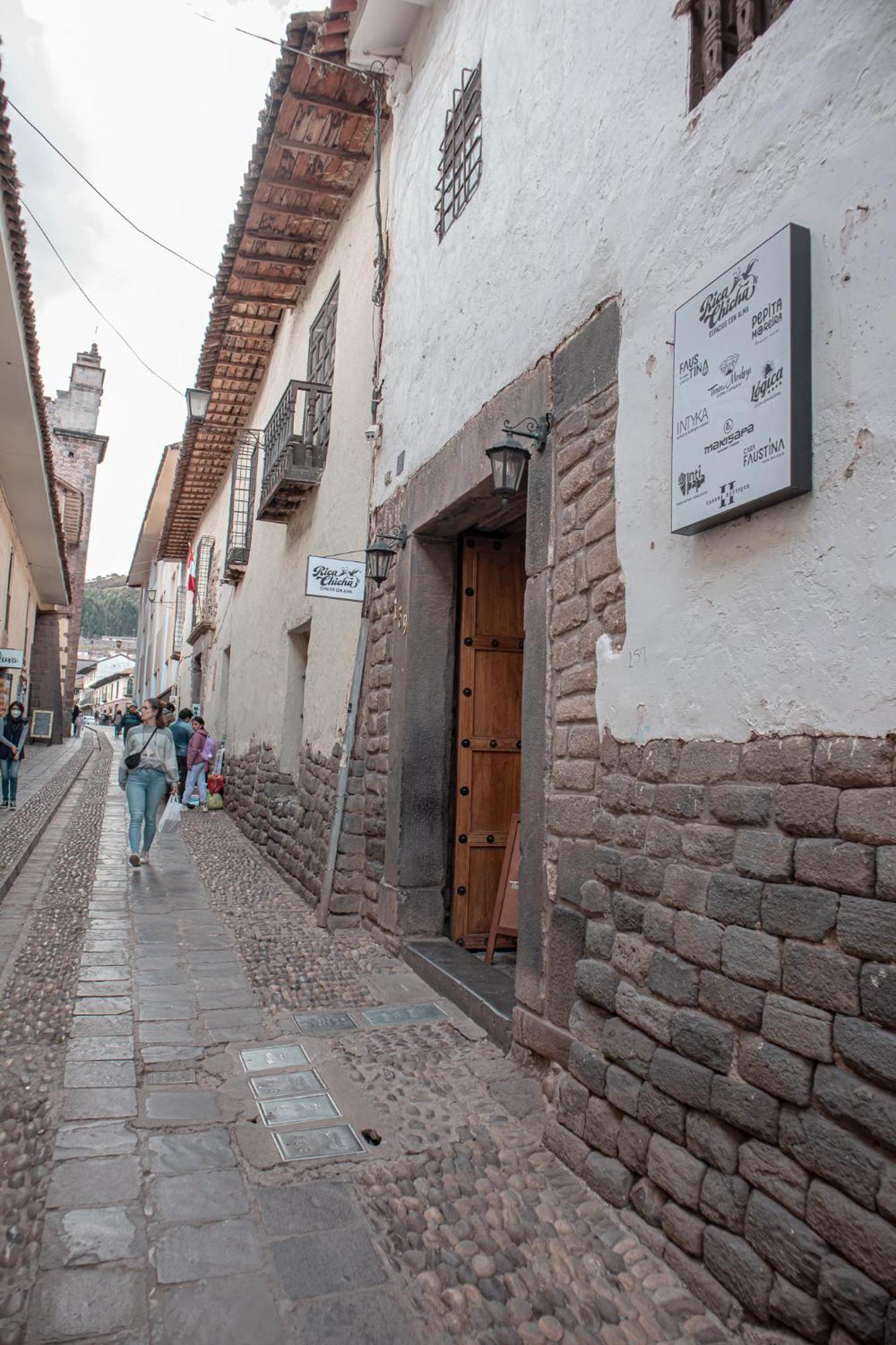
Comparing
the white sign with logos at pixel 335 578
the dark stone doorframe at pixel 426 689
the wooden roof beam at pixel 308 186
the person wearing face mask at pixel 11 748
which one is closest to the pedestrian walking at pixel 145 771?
the white sign with logos at pixel 335 578

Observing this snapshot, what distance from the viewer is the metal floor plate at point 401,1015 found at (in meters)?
4.34

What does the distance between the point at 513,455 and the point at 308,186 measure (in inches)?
217

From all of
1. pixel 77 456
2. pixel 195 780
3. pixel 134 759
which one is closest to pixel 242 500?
pixel 195 780

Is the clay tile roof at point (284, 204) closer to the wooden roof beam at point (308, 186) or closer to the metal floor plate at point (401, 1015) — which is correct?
the wooden roof beam at point (308, 186)

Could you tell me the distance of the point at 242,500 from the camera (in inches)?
534

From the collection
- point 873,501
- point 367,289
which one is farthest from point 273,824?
point 873,501

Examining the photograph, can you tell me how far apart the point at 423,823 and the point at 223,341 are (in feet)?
28.3

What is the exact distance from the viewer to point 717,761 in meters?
2.66

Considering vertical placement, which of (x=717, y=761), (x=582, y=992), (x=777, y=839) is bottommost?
(x=582, y=992)

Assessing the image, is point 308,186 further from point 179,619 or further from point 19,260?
point 179,619

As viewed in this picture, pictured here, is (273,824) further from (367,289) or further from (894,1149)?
(894,1149)

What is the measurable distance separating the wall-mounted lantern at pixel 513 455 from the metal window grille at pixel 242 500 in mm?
8619

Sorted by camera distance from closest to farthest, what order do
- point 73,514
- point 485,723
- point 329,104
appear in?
point 485,723, point 329,104, point 73,514

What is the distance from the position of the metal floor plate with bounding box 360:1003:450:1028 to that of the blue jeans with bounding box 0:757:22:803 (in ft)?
26.7
